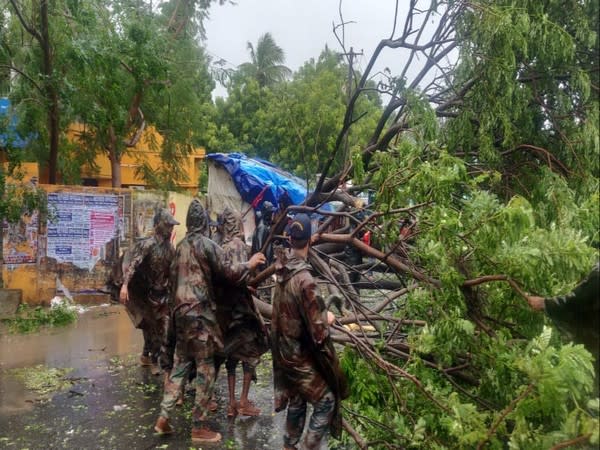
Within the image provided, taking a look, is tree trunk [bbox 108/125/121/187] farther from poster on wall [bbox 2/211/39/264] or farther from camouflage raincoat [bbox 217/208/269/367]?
camouflage raincoat [bbox 217/208/269/367]

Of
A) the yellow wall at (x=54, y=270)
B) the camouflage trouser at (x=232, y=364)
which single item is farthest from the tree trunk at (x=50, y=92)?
the camouflage trouser at (x=232, y=364)

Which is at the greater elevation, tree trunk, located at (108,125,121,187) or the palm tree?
the palm tree

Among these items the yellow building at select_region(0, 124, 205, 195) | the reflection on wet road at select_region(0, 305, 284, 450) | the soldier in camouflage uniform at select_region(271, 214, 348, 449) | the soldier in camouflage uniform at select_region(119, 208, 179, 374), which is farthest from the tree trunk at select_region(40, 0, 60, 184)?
the soldier in camouflage uniform at select_region(271, 214, 348, 449)

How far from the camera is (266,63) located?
34938 millimetres

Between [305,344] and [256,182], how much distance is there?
8924mm

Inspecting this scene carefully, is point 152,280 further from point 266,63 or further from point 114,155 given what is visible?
point 266,63

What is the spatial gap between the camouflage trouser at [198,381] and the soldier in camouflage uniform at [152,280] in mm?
1148

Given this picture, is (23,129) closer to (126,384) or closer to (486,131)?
(126,384)

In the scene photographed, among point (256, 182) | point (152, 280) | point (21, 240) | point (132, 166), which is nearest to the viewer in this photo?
point (152, 280)

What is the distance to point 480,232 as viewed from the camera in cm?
324

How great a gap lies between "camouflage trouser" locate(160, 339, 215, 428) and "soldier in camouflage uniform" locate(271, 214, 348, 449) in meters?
1.14

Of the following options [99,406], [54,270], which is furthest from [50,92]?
[99,406]

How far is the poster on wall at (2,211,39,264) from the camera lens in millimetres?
9867

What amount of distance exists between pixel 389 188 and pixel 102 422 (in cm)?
326
